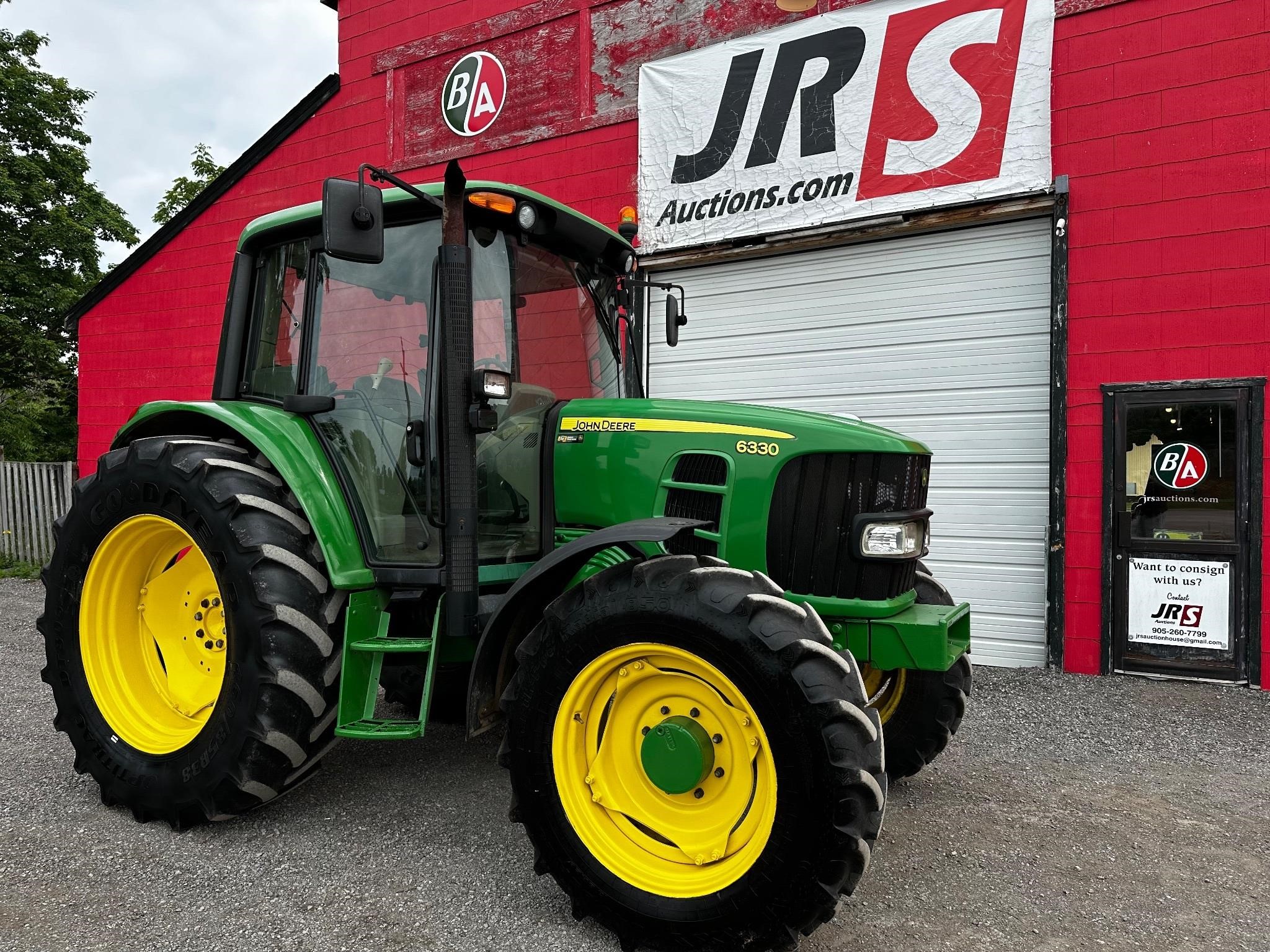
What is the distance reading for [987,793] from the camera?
12.1 ft

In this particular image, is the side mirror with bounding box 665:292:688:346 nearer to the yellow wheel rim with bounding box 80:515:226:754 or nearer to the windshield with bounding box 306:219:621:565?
the windshield with bounding box 306:219:621:565

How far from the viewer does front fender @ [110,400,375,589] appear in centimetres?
316

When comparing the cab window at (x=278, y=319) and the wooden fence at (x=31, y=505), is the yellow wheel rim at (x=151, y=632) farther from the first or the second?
the wooden fence at (x=31, y=505)

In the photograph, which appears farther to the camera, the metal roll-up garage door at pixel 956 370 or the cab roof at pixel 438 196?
the metal roll-up garage door at pixel 956 370

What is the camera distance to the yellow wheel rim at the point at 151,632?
3436 mm

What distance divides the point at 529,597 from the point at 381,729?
2.22 ft

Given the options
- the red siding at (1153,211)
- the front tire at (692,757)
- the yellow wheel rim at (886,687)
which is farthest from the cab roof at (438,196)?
the red siding at (1153,211)

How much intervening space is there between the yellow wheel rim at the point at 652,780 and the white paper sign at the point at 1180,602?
4300 millimetres

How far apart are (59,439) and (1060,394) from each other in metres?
19.3

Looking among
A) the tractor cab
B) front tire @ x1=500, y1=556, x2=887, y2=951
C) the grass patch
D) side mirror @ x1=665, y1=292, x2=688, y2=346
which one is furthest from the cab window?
the grass patch

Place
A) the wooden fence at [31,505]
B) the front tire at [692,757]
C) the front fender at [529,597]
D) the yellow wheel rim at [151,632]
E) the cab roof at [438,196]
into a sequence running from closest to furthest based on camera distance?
the front tire at [692,757] < the front fender at [529,597] < the cab roof at [438,196] < the yellow wheel rim at [151,632] < the wooden fence at [31,505]

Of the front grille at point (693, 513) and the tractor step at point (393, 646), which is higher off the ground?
the front grille at point (693, 513)

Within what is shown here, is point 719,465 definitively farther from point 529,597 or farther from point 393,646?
point 393,646

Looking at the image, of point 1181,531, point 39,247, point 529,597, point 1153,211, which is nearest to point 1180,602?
point 1181,531
